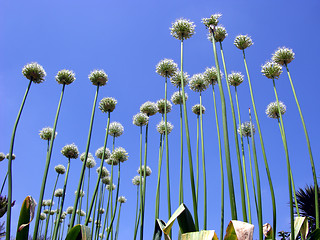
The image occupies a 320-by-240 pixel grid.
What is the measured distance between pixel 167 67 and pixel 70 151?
92.2 inches

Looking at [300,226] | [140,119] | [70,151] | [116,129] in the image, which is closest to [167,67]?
[140,119]

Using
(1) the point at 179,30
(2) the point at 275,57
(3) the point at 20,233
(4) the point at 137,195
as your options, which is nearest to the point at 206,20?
(1) the point at 179,30

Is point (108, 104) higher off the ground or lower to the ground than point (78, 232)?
higher

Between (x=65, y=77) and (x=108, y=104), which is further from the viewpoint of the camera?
(x=108, y=104)

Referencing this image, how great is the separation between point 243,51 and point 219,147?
55.8 inches

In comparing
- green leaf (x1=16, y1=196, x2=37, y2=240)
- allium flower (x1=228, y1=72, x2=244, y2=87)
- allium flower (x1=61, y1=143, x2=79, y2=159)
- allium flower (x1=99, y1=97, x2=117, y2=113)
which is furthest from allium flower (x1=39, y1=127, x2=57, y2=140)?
allium flower (x1=228, y1=72, x2=244, y2=87)

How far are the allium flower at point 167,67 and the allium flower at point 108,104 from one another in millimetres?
887

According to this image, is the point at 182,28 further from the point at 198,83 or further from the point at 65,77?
the point at 65,77

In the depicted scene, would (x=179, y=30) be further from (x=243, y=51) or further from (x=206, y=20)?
(x=243, y=51)

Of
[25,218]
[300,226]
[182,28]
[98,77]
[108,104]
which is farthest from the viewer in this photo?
[108,104]

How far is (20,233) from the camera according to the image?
1.96m

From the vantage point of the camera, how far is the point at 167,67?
3801mm

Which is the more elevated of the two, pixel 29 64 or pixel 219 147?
pixel 29 64

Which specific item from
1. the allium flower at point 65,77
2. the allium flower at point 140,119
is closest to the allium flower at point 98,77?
the allium flower at point 65,77
